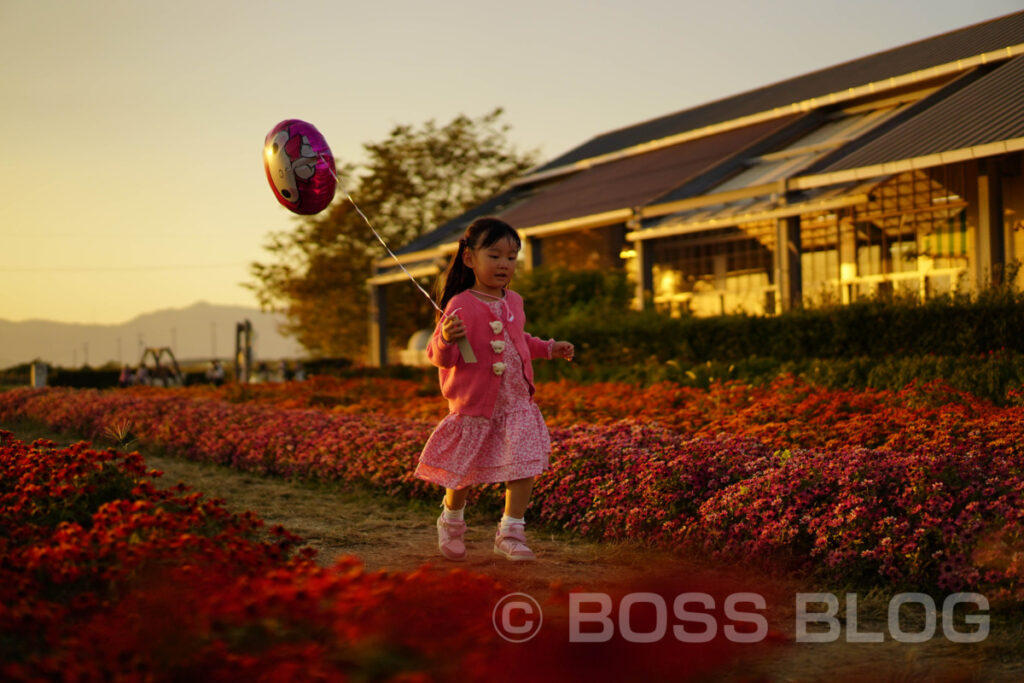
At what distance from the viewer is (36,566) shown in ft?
10.3

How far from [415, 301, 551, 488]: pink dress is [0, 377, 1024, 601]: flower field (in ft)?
3.36

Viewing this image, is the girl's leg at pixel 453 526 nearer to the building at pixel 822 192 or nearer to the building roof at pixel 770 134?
the building at pixel 822 192

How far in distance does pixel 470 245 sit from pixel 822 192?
12487 mm

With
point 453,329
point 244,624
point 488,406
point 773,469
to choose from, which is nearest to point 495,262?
point 453,329

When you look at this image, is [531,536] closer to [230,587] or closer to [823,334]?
[230,587]

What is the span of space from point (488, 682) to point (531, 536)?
13.1ft

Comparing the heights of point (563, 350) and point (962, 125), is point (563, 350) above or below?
below

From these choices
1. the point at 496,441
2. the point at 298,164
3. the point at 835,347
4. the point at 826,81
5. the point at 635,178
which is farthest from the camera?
the point at 635,178

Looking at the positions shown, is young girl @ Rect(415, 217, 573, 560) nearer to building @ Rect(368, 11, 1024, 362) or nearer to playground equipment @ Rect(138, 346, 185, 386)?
building @ Rect(368, 11, 1024, 362)

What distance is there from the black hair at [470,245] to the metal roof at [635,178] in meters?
14.4

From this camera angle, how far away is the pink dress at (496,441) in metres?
5.10

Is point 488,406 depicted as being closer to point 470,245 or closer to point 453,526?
point 453,526

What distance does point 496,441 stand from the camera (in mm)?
5207

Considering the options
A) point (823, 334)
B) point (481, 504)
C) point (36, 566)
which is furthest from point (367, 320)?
point (36, 566)
